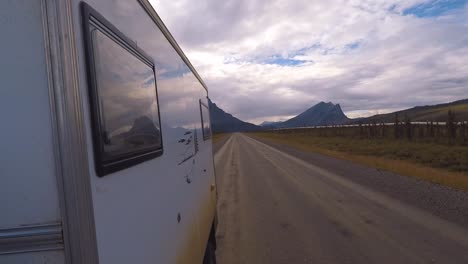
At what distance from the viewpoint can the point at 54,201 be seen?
1.35 m

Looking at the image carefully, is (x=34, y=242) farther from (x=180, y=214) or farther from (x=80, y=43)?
(x=180, y=214)

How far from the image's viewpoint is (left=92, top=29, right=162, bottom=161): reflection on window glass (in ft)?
5.16

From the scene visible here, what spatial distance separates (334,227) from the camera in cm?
688

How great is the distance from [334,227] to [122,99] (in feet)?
19.7

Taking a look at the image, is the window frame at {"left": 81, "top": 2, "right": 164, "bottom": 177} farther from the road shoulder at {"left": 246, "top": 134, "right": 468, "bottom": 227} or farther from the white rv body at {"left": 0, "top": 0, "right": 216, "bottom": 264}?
the road shoulder at {"left": 246, "top": 134, "right": 468, "bottom": 227}

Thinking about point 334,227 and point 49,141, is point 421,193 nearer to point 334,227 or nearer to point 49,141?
point 334,227

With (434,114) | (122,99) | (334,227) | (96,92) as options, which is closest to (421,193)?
(334,227)

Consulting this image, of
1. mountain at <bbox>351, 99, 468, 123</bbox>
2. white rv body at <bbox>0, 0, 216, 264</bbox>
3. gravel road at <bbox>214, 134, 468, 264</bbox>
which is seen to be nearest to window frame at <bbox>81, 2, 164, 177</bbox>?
white rv body at <bbox>0, 0, 216, 264</bbox>

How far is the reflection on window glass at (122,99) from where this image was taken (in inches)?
61.9

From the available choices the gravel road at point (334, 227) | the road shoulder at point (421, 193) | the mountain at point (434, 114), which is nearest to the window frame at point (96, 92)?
the gravel road at point (334, 227)

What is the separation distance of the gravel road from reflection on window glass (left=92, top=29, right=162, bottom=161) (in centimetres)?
376

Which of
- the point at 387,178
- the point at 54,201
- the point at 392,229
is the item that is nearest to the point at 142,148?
the point at 54,201

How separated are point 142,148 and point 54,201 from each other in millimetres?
734

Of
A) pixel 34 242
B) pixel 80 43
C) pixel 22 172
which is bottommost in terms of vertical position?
pixel 34 242
